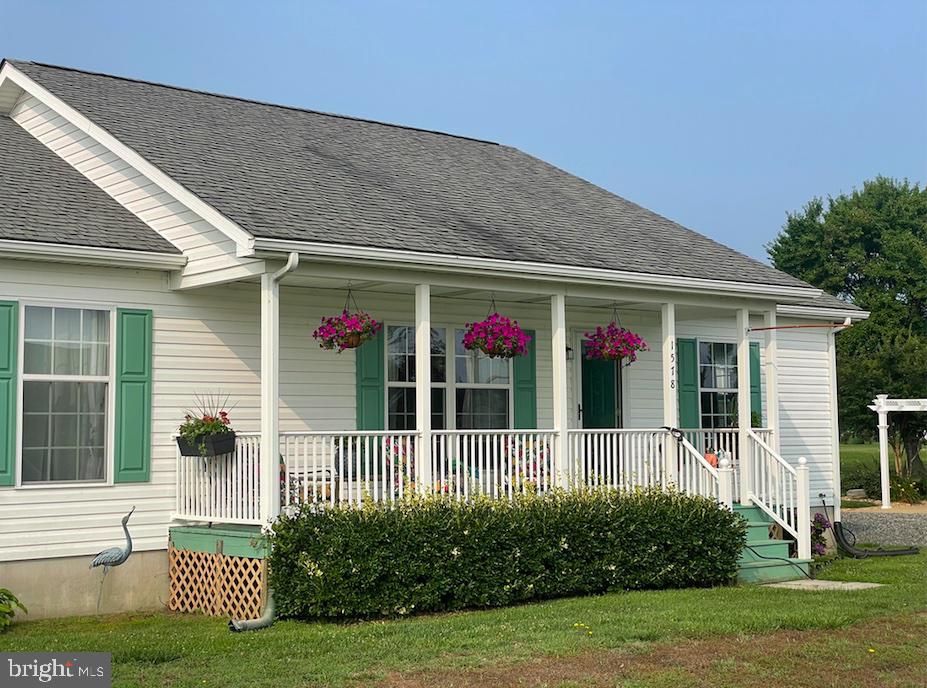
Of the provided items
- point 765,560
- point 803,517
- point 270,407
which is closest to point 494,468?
point 270,407

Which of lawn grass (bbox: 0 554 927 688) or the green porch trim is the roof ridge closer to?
the green porch trim

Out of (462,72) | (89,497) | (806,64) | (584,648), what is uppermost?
(462,72)

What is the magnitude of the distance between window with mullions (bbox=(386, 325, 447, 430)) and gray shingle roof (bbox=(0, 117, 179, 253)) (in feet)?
9.60

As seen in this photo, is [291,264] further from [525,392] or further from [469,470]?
[525,392]

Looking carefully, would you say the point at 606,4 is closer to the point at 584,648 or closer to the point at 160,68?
the point at 584,648

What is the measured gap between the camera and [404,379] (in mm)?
13328

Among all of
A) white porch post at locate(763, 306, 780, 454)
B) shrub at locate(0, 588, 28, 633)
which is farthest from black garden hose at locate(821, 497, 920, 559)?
shrub at locate(0, 588, 28, 633)

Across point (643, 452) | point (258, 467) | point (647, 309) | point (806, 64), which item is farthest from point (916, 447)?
point (258, 467)

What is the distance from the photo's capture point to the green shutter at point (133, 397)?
1122 cm

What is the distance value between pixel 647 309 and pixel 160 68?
2400 cm

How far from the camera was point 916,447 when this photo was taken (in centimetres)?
2864

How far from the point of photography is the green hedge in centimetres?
1010

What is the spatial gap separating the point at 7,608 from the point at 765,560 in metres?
8.15

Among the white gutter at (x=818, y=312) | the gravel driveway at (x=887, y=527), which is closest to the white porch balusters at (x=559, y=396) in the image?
the white gutter at (x=818, y=312)
